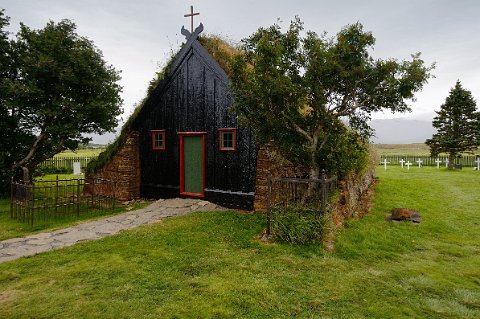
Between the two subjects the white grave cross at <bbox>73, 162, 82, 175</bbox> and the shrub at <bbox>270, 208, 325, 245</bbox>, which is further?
the white grave cross at <bbox>73, 162, 82, 175</bbox>

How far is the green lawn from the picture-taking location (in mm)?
4504

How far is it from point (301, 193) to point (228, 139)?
3601 millimetres

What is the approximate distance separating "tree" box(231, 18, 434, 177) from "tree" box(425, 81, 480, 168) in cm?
2226

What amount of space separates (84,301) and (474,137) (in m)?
30.6

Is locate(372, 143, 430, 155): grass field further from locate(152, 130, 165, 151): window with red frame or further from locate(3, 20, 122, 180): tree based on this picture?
locate(3, 20, 122, 180): tree

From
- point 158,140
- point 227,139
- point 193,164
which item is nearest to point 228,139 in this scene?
point 227,139

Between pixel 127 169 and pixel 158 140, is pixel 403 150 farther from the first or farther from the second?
pixel 127 169

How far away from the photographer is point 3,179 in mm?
14195

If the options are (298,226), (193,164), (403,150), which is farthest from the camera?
(403,150)

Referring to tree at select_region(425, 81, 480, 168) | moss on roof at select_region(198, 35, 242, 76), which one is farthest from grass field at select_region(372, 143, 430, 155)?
moss on roof at select_region(198, 35, 242, 76)

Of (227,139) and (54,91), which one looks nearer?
(227,139)

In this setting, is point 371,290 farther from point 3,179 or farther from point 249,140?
point 3,179

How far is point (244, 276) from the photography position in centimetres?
557

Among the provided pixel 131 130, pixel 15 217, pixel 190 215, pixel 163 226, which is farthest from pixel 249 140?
pixel 15 217
